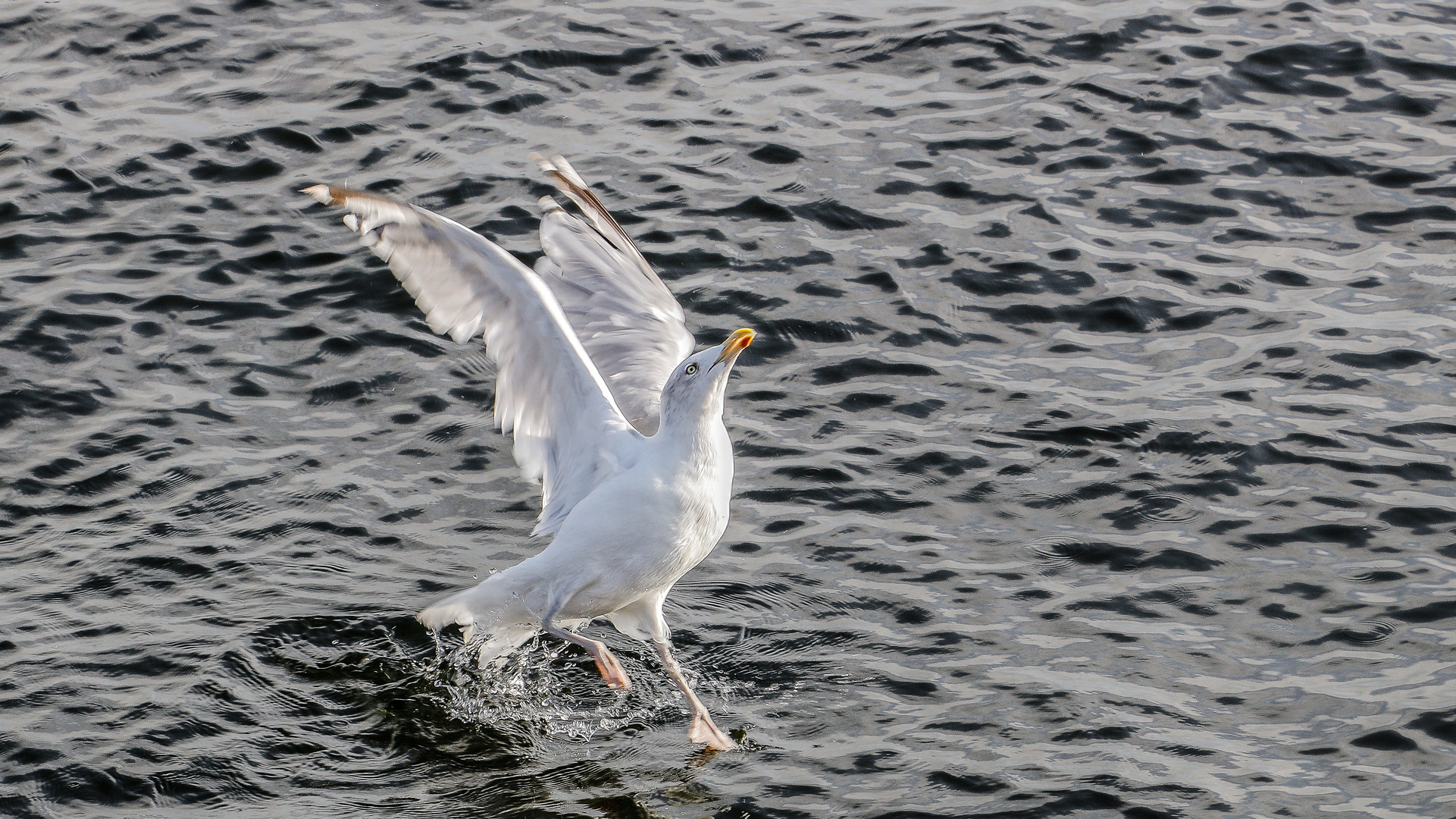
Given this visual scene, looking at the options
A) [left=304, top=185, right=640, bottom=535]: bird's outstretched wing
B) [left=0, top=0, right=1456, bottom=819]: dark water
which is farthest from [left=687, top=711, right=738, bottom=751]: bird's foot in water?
[left=304, top=185, right=640, bottom=535]: bird's outstretched wing

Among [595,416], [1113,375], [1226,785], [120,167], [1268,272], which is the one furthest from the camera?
[120,167]

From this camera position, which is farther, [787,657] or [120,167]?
[120,167]

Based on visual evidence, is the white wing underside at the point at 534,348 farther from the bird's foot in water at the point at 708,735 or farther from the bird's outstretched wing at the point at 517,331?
the bird's foot in water at the point at 708,735

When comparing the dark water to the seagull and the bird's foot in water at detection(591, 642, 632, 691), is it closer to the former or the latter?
the bird's foot in water at detection(591, 642, 632, 691)

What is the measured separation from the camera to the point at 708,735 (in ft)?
21.7

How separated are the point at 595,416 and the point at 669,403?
45 centimetres

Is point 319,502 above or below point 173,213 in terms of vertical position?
below

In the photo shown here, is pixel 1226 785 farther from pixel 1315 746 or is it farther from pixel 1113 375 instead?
pixel 1113 375

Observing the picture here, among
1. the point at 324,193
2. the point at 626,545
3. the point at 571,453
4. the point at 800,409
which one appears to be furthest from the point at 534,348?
the point at 800,409

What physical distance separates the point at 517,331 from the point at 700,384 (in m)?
0.92

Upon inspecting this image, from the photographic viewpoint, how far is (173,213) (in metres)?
10.5

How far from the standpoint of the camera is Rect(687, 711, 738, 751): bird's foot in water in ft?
21.7

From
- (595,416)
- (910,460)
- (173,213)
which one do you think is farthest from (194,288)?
(910,460)

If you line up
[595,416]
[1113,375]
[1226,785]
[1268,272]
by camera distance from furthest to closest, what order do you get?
[1268,272], [1113,375], [595,416], [1226,785]
